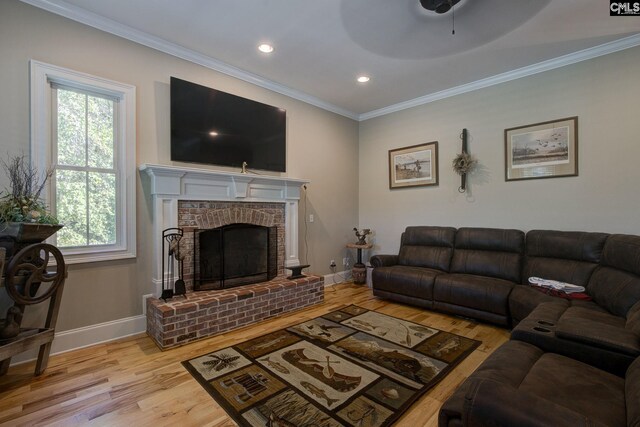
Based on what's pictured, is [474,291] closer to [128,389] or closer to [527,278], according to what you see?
[527,278]

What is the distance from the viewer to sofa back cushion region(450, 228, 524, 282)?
342 cm

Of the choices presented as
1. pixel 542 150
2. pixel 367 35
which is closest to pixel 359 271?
A: pixel 542 150

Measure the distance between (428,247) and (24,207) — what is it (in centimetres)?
433

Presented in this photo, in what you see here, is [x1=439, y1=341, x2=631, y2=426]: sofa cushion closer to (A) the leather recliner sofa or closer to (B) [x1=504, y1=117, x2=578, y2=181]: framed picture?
(A) the leather recliner sofa

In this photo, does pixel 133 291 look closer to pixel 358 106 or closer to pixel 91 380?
pixel 91 380

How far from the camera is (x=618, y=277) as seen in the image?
96.0 inches

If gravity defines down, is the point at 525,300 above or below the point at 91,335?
above

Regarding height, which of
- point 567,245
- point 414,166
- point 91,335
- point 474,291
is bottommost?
point 91,335

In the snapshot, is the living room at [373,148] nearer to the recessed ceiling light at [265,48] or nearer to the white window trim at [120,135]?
the white window trim at [120,135]

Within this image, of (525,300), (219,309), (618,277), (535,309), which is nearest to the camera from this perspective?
(535,309)

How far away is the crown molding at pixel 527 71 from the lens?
9.86 feet

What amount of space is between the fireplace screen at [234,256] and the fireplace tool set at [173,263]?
0.19 meters

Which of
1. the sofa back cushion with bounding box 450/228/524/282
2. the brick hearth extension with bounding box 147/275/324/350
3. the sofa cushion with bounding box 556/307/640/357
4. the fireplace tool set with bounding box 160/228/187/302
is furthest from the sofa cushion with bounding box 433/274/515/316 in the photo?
the fireplace tool set with bounding box 160/228/187/302

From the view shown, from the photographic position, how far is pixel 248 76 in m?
3.74
